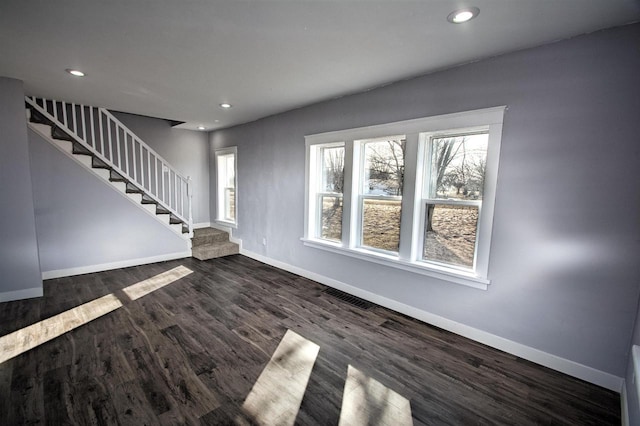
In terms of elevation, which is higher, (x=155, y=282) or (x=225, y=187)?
(x=225, y=187)

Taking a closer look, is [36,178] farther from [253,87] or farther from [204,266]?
[253,87]

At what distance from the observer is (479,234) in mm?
2689

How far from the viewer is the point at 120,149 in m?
5.23

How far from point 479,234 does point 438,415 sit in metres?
1.54

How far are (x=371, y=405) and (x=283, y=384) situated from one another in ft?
2.10

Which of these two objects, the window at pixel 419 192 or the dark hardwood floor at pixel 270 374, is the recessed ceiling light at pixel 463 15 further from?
the dark hardwood floor at pixel 270 374

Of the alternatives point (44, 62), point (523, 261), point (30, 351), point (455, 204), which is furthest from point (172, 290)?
point (523, 261)

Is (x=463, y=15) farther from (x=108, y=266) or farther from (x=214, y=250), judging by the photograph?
(x=108, y=266)

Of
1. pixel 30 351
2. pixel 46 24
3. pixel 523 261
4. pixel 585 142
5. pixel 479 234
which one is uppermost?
pixel 46 24

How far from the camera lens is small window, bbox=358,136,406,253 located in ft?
11.1

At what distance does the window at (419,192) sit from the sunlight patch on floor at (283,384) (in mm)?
1411

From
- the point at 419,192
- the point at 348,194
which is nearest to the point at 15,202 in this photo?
the point at 348,194

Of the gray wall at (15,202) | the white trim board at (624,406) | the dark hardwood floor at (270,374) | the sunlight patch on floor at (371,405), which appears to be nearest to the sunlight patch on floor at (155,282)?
the dark hardwood floor at (270,374)

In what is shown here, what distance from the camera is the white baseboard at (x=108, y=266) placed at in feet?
14.0
